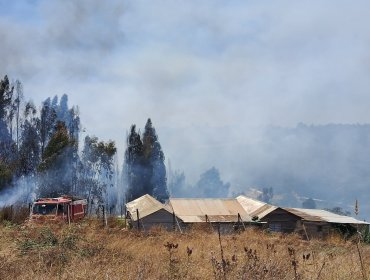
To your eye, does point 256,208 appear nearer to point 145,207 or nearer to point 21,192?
point 145,207

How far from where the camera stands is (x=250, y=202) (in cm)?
3828

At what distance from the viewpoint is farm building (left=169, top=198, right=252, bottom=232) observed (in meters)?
32.2

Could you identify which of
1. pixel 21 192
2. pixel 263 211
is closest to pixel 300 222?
pixel 263 211

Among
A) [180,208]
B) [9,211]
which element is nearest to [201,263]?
[9,211]

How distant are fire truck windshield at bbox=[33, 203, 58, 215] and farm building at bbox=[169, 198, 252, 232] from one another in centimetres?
1197

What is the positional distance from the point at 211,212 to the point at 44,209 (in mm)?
15474

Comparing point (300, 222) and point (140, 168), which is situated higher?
point (140, 168)

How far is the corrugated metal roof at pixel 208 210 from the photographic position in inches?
1298

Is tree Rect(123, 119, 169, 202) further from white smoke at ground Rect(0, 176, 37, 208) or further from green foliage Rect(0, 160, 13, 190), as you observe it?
green foliage Rect(0, 160, 13, 190)

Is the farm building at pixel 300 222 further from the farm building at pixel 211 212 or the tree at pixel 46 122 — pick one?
the tree at pixel 46 122

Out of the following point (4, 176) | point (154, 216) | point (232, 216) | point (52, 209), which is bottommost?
point (232, 216)

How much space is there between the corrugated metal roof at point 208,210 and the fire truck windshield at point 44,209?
12.1 meters

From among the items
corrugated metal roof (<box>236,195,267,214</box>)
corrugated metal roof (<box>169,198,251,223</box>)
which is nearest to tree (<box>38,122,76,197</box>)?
corrugated metal roof (<box>169,198,251,223</box>)

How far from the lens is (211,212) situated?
34156 millimetres
